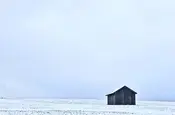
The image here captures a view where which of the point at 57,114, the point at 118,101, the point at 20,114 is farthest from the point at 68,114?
the point at 118,101

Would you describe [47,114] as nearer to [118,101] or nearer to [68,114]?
[68,114]

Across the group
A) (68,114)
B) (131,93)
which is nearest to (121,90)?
(131,93)

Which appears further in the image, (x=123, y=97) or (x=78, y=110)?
(x=123, y=97)

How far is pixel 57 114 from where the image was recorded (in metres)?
24.4

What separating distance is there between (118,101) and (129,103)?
2.07m

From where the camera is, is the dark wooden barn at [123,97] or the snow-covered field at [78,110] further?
the dark wooden barn at [123,97]

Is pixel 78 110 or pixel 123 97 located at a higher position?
pixel 123 97

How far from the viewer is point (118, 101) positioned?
55750mm

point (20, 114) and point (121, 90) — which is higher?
point (121, 90)

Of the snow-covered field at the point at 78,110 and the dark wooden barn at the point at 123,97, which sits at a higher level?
the dark wooden barn at the point at 123,97

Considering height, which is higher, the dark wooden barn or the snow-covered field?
the dark wooden barn

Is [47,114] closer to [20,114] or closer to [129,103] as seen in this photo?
[20,114]

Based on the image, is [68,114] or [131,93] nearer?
[68,114]

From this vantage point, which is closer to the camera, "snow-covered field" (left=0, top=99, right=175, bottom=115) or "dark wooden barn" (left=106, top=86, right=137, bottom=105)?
"snow-covered field" (left=0, top=99, right=175, bottom=115)
